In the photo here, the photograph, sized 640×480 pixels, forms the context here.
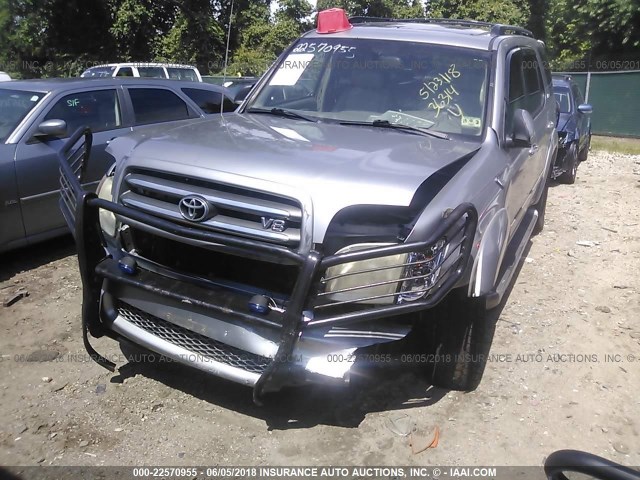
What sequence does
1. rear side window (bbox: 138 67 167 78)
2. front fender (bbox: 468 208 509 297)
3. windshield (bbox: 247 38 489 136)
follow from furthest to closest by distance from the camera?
rear side window (bbox: 138 67 167 78) → windshield (bbox: 247 38 489 136) → front fender (bbox: 468 208 509 297)

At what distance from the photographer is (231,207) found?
9.30ft

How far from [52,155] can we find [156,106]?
1.55m

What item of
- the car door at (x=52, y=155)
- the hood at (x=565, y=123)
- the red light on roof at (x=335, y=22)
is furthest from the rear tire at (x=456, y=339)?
the hood at (x=565, y=123)

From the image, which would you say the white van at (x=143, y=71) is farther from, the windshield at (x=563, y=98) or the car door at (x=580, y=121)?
the car door at (x=580, y=121)

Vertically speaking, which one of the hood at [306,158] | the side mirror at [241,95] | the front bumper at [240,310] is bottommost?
the front bumper at [240,310]

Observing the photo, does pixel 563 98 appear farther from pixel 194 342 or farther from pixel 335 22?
pixel 194 342

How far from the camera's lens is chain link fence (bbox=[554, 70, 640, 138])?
17.1 m

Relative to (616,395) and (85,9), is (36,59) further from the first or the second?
(616,395)

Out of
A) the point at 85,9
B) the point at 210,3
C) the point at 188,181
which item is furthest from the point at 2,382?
the point at 85,9

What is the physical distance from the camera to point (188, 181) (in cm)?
300

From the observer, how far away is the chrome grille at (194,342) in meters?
2.94

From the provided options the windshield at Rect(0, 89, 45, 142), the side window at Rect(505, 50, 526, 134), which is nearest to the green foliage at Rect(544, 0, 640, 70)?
the side window at Rect(505, 50, 526, 134)

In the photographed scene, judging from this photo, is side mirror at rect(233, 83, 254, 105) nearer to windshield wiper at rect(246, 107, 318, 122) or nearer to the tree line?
windshield wiper at rect(246, 107, 318, 122)

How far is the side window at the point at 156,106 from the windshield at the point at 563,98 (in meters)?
6.66
